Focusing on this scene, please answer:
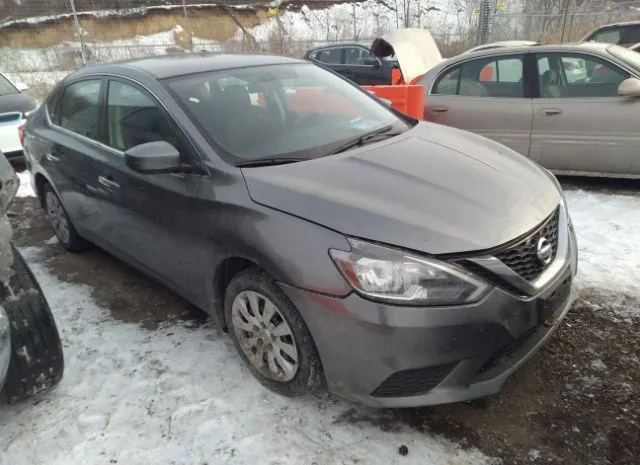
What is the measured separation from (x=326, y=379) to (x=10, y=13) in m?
36.1

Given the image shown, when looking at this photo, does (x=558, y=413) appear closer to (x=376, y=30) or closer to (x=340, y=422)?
(x=340, y=422)

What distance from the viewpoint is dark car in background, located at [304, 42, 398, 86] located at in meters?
11.9

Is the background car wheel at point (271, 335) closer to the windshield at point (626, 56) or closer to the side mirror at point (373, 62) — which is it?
the windshield at point (626, 56)

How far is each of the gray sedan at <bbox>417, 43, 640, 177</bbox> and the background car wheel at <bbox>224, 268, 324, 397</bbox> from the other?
3954mm

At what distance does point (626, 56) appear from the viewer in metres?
5.03

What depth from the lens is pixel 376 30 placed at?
29.5 metres

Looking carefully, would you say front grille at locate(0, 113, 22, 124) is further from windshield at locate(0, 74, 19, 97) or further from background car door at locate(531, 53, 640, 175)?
background car door at locate(531, 53, 640, 175)

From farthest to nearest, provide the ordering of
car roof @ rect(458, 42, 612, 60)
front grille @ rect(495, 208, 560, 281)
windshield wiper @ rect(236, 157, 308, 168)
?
car roof @ rect(458, 42, 612, 60) < windshield wiper @ rect(236, 157, 308, 168) < front grille @ rect(495, 208, 560, 281)

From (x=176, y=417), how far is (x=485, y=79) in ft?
15.6

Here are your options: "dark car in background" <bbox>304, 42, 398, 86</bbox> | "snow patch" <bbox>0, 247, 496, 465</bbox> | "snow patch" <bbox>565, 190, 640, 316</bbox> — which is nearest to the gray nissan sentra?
"snow patch" <bbox>0, 247, 496, 465</bbox>

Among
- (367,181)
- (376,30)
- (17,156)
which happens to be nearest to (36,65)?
(17,156)

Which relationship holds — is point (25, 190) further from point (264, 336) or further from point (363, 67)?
point (363, 67)

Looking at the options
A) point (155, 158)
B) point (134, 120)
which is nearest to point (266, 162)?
point (155, 158)

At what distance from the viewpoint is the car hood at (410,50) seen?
20.7 feet
